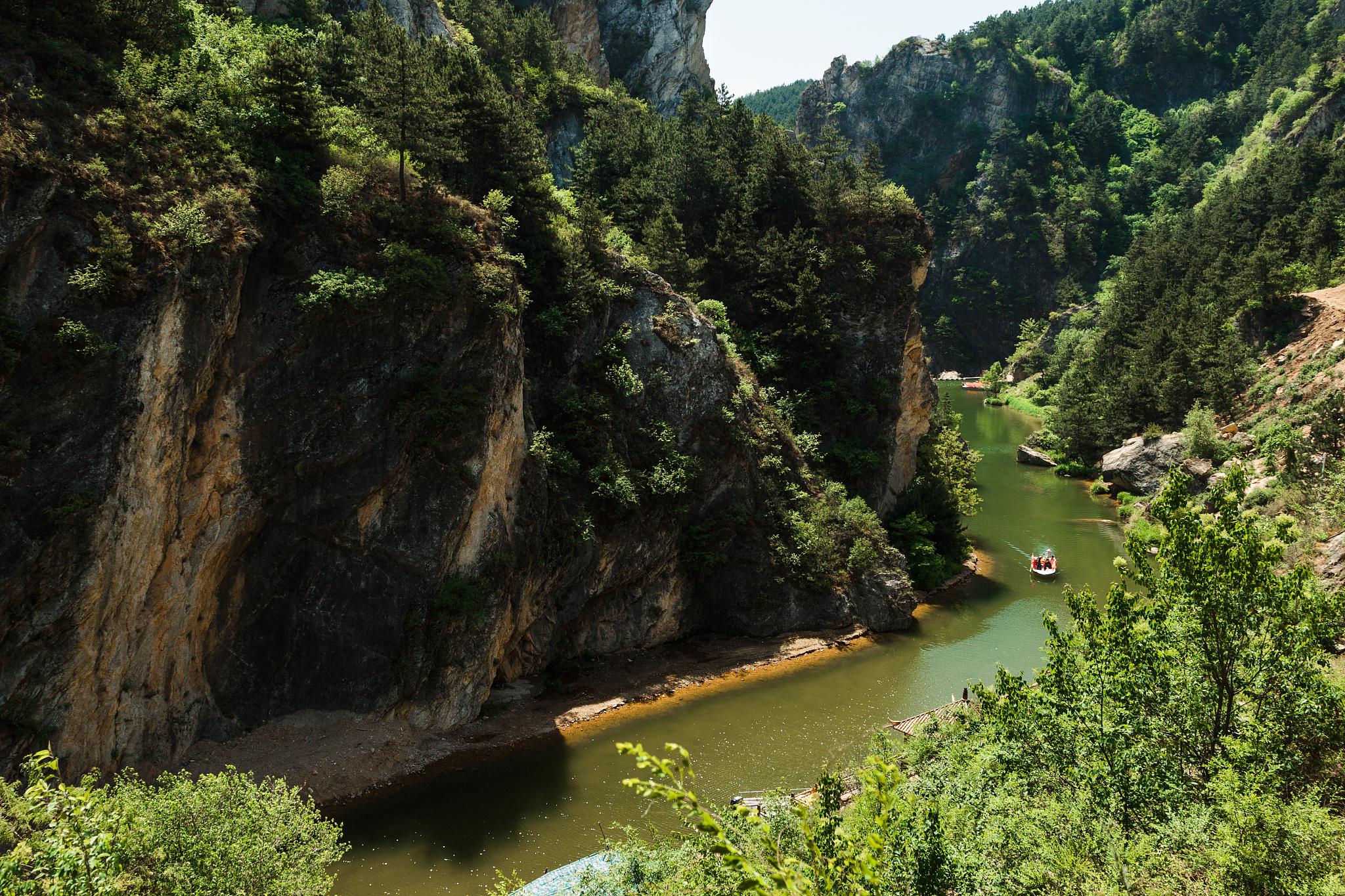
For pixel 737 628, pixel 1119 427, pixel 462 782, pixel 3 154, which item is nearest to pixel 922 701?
pixel 737 628

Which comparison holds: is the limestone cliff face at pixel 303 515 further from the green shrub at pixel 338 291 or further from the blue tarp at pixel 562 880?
the blue tarp at pixel 562 880

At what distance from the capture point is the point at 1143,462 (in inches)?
2121

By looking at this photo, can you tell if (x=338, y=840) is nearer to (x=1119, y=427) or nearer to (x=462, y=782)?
(x=462, y=782)

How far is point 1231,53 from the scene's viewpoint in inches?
5103

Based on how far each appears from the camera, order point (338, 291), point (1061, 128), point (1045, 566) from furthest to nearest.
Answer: point (1061, 128) → point (1045, 566) → point (338, 291)

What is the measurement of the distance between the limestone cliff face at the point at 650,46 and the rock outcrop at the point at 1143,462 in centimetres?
5406

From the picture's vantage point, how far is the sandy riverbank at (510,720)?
72.2 feet

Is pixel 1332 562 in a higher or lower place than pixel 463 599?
higher

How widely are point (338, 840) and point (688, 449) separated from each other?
730 inches

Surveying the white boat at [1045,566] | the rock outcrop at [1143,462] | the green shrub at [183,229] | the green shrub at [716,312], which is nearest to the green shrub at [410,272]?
the green shrub at [183,229]

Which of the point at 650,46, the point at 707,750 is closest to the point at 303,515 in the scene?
the point at 707,750

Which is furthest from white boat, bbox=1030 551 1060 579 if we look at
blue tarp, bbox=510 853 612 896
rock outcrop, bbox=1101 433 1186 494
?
blue tarp, bbox=510 853 612 896

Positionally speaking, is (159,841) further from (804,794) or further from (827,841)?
(804,794)

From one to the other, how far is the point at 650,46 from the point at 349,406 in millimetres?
70704
